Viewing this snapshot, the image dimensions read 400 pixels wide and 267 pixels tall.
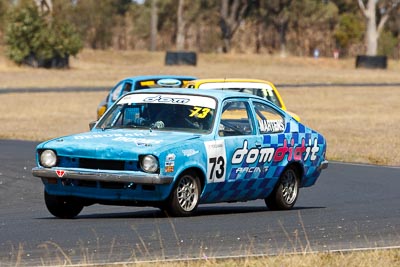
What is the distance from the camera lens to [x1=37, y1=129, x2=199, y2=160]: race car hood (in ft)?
37.2

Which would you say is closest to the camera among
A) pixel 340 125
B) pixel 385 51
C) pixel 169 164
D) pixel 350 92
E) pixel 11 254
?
A: pixel 11 254

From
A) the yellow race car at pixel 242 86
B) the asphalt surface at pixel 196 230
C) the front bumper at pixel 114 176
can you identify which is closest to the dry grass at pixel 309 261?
the asphalt surface at pixel 196 230

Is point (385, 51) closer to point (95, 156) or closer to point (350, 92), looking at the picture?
point (350, 92)

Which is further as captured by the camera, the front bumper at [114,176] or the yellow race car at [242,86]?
the yellow race car at [242,86]

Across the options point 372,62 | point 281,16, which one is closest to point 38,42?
point 372,62

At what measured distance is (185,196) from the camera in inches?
464

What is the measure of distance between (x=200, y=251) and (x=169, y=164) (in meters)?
2.11

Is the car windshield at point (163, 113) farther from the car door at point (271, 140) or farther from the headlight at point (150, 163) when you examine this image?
the headlight at point (150, 163)

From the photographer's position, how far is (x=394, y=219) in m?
12.5

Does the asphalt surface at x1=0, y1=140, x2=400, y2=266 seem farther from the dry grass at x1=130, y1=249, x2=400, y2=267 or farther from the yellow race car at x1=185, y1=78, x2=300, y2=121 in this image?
the yellow race car at x1=185, y1=78, x2=300, y2=121

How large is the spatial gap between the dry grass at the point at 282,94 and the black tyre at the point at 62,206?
11525mm

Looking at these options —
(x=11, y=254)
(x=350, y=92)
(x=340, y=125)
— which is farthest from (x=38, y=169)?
(x=350, y=92)

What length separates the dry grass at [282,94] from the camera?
29.4m

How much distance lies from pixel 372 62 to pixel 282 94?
22731mm
